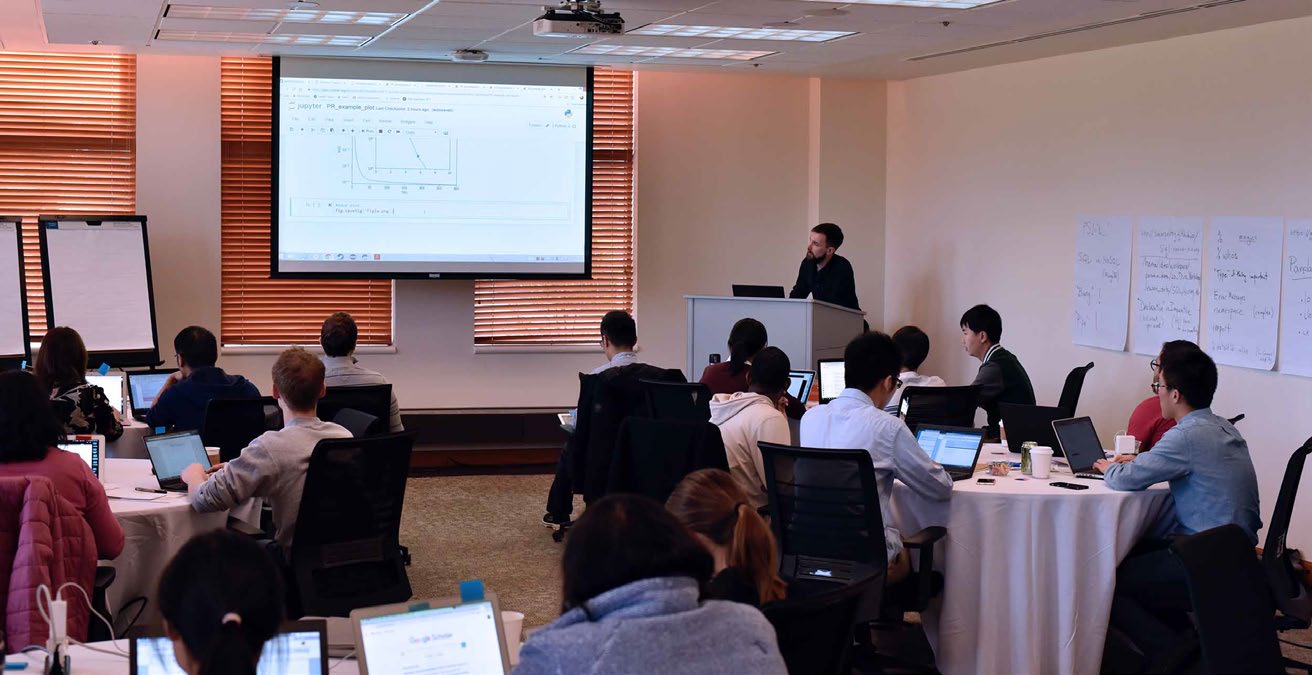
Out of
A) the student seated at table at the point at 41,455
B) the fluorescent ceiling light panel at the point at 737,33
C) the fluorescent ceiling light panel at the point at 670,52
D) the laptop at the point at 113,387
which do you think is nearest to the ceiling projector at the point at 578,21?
the fluorescent ceiling light panel at the point at 737,33

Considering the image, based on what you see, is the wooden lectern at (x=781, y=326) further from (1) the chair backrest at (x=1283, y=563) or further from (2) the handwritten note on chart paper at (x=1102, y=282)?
(1) the chair backrest at (x=1283, y=563)

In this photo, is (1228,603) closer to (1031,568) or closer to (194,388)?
(1031,568)

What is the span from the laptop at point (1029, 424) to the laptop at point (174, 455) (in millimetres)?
3411

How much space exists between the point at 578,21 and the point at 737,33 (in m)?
1.43

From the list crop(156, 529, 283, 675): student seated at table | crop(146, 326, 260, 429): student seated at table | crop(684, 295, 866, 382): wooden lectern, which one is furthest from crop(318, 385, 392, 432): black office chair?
crop(156, 529, 283, 675): student seated at table

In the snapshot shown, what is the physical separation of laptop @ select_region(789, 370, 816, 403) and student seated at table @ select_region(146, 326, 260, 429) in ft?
9.27

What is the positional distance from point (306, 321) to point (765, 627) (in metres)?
7.93

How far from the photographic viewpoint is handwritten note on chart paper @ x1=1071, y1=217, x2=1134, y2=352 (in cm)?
784

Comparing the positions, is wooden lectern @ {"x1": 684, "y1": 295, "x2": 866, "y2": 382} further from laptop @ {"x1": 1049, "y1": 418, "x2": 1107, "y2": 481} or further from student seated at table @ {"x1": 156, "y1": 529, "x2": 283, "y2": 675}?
student seated at table @ {"x1": 156, "y1": 529, "x2": 283, "y2": 675}

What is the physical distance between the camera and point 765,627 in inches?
86.7

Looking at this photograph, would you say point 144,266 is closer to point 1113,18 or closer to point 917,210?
point 917,210

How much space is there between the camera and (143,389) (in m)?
6.89

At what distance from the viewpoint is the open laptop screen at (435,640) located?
236 cm

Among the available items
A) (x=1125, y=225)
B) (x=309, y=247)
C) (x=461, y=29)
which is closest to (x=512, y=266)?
(x=309, y=247)
